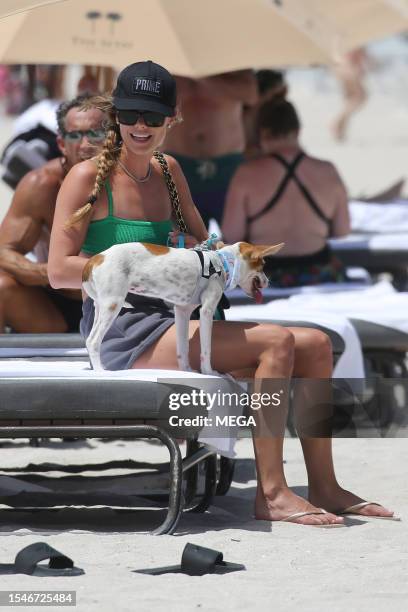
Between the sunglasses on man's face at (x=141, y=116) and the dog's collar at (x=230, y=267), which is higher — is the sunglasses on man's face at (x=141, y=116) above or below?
above

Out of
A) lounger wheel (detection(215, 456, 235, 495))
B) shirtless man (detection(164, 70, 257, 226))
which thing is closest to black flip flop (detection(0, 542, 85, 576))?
lounger wheel (detection(215, 456, 235, 495))

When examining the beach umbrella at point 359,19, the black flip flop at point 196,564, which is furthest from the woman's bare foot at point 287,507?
the beach umbrella at point 359,19

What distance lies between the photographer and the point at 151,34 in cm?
701

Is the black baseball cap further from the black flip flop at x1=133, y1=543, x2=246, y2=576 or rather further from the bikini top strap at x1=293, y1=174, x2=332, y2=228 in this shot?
the bikini top strap at x1=293, y1=174, x2=332, y2=228

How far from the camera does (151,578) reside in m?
3.54

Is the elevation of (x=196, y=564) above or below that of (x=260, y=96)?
below

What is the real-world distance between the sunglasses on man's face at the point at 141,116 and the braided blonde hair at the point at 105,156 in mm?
97

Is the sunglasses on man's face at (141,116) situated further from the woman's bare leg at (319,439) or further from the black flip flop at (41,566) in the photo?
the black flip flop at (41,566)

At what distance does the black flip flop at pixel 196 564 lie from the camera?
3586mm

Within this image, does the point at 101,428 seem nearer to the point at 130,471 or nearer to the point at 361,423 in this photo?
the point at 130,471

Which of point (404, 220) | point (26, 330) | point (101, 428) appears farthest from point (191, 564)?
point (404, 220)

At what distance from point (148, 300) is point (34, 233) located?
1190mm

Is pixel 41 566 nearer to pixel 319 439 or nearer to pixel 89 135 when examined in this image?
pixel 319 439

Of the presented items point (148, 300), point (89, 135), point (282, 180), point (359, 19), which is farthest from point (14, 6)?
point (359, 19)
